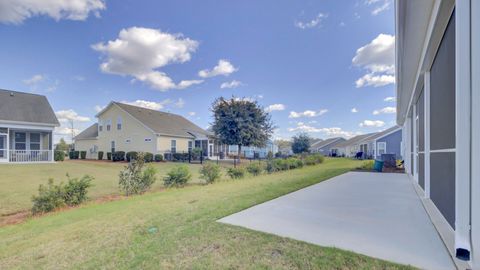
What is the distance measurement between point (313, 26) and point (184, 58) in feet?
32.5

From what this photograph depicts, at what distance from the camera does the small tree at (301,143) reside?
42.0 m

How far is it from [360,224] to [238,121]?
66.9ft

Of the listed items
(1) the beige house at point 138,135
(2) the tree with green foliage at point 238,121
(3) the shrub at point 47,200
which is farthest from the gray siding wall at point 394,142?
(3) the shrub at point 47,200

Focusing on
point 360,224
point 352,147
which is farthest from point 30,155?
point 352,147

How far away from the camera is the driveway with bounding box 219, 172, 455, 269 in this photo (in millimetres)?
3070

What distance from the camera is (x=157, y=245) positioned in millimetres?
3482

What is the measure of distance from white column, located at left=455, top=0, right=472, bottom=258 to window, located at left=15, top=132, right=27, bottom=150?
26149 mm

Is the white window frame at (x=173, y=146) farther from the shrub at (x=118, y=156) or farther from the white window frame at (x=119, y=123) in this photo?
the white window frame at (x=119, y=123)

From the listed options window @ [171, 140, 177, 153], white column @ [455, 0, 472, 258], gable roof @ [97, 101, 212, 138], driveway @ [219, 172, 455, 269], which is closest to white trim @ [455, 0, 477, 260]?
white column @ [455, 0, 472, 258]

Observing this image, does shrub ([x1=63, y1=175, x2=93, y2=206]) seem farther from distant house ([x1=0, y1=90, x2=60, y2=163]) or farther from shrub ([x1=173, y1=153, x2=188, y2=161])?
shrub ([x1=173, y1=153, x2=188, y2=161])

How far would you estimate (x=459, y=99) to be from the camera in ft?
8.05

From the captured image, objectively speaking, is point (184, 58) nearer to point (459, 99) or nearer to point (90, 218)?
point (90, 218)

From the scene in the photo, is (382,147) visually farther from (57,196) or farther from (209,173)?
(57,196)

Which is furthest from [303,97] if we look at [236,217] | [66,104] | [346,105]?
[66,104]
